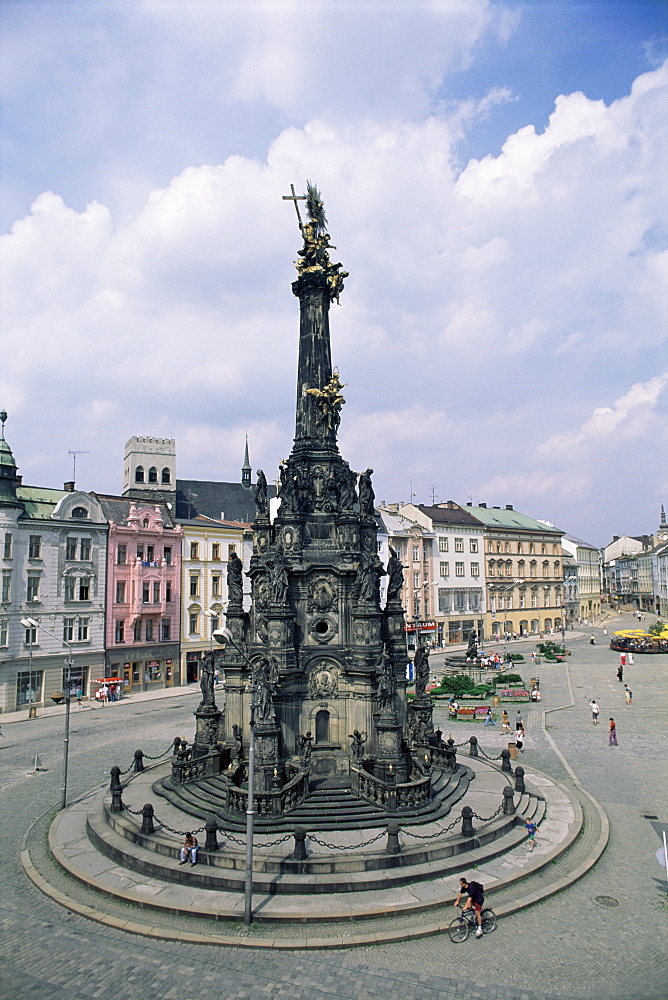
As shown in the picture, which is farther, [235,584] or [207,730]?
[235,584]

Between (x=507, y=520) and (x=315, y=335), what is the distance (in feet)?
233

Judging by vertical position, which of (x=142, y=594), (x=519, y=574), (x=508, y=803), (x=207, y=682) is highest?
(x=519, y=574)

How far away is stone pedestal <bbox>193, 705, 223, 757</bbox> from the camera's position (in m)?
22.4

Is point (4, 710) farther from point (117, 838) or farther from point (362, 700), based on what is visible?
point (362, 700)

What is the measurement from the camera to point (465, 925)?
44.2ft

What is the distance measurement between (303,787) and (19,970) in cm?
843

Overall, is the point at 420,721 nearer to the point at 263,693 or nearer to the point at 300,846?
the point at 263,693

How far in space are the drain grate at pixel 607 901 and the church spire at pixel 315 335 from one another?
1543cm

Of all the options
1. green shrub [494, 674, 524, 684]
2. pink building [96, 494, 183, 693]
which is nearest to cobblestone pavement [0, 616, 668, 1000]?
green shrub [494, 674, 524, 684]

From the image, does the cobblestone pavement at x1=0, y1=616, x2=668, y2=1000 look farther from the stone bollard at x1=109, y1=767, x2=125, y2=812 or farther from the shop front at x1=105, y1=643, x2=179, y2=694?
the shop front at x1=105, y1=643, x2=179, y2=694

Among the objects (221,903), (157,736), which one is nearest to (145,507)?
(157,736)

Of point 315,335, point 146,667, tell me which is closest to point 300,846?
point 315,335

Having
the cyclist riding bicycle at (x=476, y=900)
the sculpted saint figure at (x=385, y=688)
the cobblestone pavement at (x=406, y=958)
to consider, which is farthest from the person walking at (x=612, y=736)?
the cyclist riding bicycle at (x=476, y=900)

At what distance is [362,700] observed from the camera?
66.6ft
